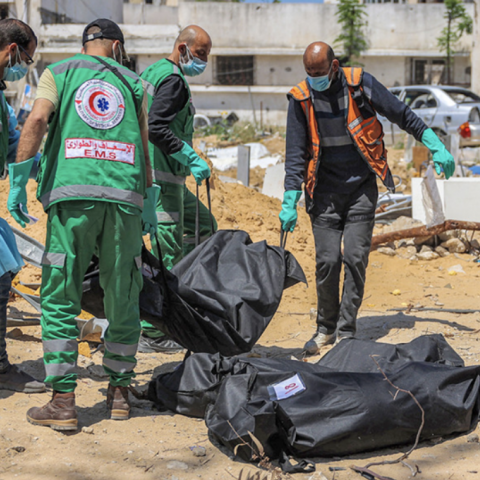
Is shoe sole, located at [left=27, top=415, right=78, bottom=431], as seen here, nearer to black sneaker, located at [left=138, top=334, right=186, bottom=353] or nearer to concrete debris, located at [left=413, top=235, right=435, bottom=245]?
black sneaker, located at [left=138, top=334, right=186, bottom=353]

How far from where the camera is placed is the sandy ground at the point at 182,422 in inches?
103

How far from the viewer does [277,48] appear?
87.7 ft

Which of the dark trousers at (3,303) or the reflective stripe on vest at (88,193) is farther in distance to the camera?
the dark trousers at (3,303)

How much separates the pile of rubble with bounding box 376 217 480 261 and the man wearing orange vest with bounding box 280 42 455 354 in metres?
3.20

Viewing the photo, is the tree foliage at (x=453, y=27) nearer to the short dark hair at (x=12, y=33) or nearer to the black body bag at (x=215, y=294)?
the black body bag at (x=215, y=294)

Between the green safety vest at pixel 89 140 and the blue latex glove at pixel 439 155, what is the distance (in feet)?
7.19

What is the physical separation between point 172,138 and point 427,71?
83.0ft

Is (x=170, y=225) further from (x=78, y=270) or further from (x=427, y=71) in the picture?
(x=427, y=71)

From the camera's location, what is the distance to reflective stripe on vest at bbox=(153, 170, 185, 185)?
13.9 feet

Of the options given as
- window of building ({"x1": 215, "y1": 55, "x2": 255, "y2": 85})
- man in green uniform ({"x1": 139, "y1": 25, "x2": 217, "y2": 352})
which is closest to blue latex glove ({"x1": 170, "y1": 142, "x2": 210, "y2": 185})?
man in green uniform ({"x1": 139, "y1": 25, "x2": 217, "y2": 352})

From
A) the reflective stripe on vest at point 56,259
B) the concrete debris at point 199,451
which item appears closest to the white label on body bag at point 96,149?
the reflective stripe on vest at point 56,259

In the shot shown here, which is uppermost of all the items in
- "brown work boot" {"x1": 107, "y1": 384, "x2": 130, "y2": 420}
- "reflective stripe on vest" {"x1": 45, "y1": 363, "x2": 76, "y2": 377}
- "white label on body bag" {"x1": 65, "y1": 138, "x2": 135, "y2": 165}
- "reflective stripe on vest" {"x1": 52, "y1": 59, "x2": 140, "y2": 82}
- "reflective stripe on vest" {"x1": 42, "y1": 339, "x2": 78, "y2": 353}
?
"reflective stripe on vest" {"x1": 52, "y1": 59, "x2": 140, "y2": 82}

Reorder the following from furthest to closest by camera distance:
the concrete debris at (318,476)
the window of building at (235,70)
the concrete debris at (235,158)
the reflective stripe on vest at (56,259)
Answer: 1. the window of building at (235,70)
2. the concrete debris at (235,158)
3. the reflective stripe on vest at (56,259)
4. the concrete debris at (318,476)

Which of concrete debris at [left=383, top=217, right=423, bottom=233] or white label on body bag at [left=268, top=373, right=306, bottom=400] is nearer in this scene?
white label on body bag at [left=268, top=373, right=306, bottom=400]
